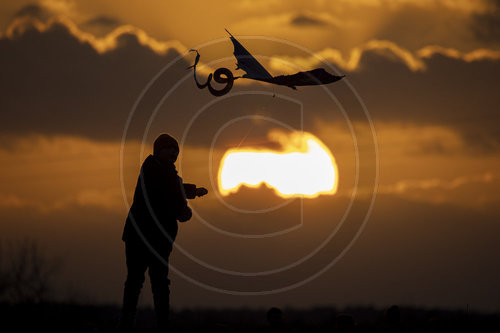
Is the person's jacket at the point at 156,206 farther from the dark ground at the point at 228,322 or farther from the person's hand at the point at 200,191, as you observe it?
the dark ground at the point at 228,322

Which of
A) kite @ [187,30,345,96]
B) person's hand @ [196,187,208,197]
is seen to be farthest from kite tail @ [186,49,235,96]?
person's hand @ [196,187,208,197]

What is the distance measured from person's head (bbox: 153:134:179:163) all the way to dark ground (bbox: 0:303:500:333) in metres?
2.46

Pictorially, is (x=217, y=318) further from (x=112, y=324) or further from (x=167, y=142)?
(x=167, y=142)

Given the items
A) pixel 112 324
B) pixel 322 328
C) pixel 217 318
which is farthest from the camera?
pixel 217 318

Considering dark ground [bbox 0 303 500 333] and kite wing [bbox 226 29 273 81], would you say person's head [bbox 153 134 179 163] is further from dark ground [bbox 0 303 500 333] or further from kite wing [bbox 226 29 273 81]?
kite wing [bbox 226 29 273 81]

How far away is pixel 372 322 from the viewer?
1097cm

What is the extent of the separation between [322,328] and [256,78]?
18.9 feet

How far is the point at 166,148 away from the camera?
9.55 metres

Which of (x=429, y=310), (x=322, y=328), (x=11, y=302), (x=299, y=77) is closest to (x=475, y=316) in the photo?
(x=429, y=310)

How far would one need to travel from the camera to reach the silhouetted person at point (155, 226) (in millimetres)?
9375

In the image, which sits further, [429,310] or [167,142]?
[429,310]

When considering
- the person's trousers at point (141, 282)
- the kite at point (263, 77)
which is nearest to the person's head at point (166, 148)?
the person's trousers at point (141, 282)

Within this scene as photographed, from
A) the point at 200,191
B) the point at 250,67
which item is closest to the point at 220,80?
the point at 250,67

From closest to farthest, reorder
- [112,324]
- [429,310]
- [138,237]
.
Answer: [138,237]
[112,324]
[429,310]
